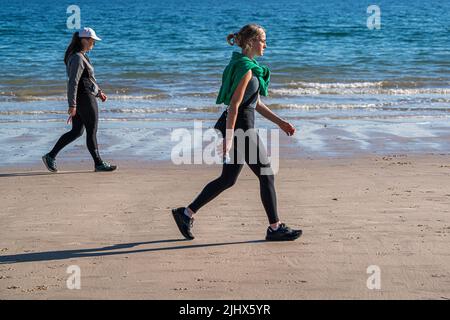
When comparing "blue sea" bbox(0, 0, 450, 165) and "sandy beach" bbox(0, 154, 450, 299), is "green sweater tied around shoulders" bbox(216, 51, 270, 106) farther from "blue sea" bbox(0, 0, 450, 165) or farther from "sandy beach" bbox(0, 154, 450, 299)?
"blue sea" bbox(0, 0, 450, 165)

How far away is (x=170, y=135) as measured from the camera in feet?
37.8

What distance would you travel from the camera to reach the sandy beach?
204 inches

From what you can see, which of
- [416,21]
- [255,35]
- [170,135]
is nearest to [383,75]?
[170,135]

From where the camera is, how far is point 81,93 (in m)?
9.09

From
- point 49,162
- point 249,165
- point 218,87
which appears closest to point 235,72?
point 249,165

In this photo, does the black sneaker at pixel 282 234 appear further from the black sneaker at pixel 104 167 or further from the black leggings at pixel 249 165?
the black sneaker at pixel 104 167

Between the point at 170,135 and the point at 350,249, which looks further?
the point at 170,135

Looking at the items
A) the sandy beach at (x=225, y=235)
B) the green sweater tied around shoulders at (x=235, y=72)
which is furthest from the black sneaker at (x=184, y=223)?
the green sweater tied around shoulders at (x=235, y=72)

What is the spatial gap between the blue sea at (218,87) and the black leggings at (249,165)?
393cm

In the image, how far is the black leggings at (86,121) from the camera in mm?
9133

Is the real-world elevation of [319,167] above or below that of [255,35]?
below

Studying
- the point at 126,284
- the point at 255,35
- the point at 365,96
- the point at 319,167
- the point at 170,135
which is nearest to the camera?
the point at 126,284

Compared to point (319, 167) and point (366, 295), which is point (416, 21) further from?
point (366, 295)
